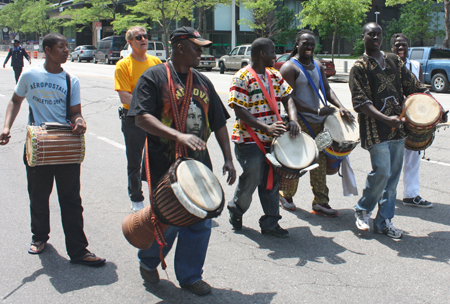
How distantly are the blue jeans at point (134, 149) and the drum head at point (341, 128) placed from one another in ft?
6.41

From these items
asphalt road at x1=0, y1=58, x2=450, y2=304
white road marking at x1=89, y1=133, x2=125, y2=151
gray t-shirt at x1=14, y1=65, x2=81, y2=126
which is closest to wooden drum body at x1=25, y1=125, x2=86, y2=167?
gray t-shirt at x1=14, y1=65, x2=81, y2=126

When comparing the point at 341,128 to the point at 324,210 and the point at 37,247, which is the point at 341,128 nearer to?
the point at 324,210

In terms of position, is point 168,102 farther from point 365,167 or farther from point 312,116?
point 365,167

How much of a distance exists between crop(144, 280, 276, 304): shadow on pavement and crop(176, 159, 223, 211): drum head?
2.58ft

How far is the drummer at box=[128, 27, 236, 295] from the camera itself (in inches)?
126

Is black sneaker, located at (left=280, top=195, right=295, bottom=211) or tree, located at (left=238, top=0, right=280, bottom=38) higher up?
tree, located at (left=238, top=0, right=280, bottom=38)

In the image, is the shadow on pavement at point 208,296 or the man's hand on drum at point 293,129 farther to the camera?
the man's hand on drum at point 293,129

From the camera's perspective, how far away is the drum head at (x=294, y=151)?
13.5 ft

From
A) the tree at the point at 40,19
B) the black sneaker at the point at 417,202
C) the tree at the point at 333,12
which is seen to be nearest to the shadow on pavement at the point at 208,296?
the black sneaker at the point at 417,202

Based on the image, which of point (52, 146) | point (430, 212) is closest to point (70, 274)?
point (52, 146)

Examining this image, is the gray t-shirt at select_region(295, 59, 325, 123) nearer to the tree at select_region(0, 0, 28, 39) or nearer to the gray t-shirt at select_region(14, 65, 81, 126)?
the gray t-shirt at select_region(14, 65, 81, 126)

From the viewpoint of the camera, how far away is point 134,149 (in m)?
5.07

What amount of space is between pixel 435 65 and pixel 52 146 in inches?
675

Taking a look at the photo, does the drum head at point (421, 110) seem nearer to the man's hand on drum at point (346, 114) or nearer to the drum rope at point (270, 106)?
the man's hand on drum at point (346, 114)
